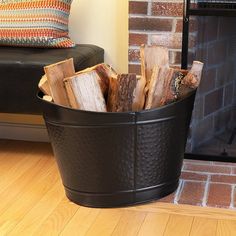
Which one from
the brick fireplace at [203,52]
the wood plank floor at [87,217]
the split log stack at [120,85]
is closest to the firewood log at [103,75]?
the split log stack at [120,85]

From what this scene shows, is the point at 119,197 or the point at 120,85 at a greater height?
the point at 120,85

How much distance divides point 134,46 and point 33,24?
485 mm

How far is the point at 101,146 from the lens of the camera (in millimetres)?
1687

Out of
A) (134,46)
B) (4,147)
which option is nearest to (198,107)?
(134,46)

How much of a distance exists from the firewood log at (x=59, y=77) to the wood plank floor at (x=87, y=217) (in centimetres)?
42

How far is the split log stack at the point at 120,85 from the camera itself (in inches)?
66.9

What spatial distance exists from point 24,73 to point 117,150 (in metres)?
0.60

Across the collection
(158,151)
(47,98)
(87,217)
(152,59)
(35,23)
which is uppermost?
(35,23)

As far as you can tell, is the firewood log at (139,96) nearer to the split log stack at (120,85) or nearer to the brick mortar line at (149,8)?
the split log stack at (120,85)

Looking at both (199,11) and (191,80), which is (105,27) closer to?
(199,11)

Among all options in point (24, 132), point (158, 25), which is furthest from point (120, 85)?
point (24, 132)

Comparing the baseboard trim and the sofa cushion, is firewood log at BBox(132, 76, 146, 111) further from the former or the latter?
the baseboard trim

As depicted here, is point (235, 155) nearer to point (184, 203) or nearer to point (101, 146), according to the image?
point (184, 203)

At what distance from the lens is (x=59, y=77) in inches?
69.4
